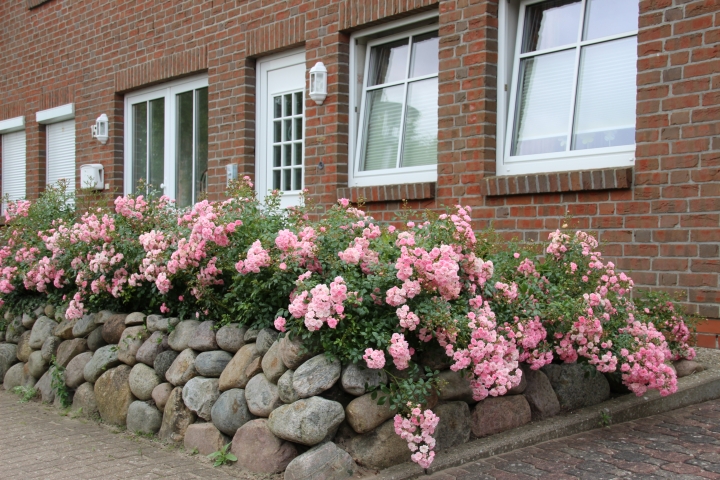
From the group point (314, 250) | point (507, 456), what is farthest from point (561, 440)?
point (314, 250)

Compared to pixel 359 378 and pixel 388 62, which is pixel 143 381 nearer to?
pixel 359 378

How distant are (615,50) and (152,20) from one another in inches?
247

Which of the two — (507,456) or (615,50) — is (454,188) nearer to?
(615,50)

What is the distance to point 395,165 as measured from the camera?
7.41 metres

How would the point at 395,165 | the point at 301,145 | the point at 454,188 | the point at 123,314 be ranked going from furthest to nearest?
the point at 301,145 → the point at 395,165 → the point at 454,188 → the point at 123,314

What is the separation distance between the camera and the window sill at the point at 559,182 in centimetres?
543

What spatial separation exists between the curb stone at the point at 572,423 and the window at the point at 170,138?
20.9 ft

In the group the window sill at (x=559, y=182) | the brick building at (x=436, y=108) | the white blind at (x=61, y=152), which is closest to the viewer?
the brick building at (x=436, y=108)

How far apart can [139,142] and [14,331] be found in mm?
4785

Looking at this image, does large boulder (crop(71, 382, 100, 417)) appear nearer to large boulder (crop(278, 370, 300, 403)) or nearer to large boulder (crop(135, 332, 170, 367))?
large boulder (crop(135, 332, 170, 367))

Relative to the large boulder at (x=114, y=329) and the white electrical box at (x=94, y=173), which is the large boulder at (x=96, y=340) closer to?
the large boulder at (x=114, y=329)

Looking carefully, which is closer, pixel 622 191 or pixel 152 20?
pixel 622 191

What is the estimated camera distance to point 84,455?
438cm

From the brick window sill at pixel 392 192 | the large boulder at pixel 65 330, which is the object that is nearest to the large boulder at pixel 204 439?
the large boulder at pixel 65 330
